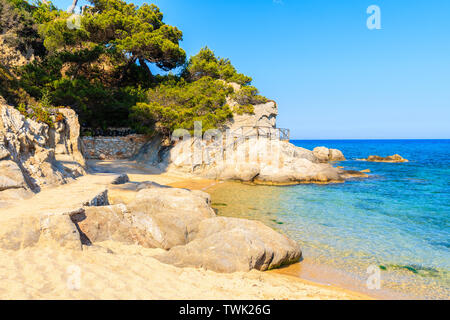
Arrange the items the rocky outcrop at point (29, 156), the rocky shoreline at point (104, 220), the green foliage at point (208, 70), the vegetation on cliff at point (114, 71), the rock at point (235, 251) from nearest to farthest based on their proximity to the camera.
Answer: the rocky shoreline at point (104, 220), the rock at point (235, 251), the rocky outcrop at point (29, 156), the vegetation on cliff at point (114, 71), the green foliage at point (208, 70)

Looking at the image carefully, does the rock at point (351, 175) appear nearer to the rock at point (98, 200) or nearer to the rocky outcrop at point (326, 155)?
the rocky outcrop at point (326, 155)

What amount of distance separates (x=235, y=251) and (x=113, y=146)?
19614 mm

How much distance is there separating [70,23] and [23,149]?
18.1m

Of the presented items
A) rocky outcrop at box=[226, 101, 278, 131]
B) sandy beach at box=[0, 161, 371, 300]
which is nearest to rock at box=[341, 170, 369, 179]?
rocky outcrop at box=[226, 101, 278, 131]

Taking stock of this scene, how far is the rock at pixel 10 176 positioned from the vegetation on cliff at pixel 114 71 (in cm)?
1332

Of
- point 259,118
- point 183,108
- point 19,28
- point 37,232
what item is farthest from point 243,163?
point 19,28

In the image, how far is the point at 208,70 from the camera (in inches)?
1133

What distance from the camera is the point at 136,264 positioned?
514 cm

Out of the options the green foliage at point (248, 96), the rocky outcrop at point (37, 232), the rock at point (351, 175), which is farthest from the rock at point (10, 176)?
the rock at point (351, 175)

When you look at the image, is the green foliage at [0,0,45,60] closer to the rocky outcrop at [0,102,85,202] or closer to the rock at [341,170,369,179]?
the rocky outcrop at [0,102,85,202]

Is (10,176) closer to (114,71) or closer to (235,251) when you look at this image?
(235,251)

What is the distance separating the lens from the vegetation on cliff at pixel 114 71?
20864mm
